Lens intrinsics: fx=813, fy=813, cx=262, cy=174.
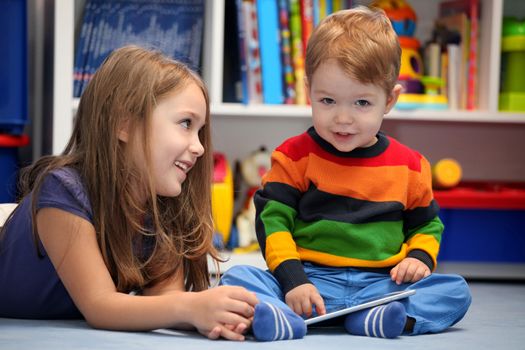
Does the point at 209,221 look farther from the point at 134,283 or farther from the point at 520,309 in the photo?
the point at 520,309

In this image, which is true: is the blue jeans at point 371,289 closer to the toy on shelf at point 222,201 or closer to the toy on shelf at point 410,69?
the toy on shelf at point 222,201

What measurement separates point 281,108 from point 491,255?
0.66 m

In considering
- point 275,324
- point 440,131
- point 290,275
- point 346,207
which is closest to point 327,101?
point 346,207

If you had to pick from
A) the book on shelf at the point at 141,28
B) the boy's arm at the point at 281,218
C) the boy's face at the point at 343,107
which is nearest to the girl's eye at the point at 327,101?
the boy's face at the point at 343,107

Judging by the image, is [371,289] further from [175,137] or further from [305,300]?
[175,137]

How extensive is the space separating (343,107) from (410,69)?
3.00 ft

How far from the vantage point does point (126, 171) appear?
123 centimetres

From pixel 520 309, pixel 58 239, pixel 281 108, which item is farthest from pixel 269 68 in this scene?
pixel 58 239

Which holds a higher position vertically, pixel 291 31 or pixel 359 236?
pixel 291 31

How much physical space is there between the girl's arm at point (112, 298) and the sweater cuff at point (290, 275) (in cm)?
15

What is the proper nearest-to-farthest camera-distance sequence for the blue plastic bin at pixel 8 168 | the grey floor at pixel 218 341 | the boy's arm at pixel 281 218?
the grey floor at pixel 218 341
the boy's arm at pixel 281 218
the blue plastic bin at pixel 8 168

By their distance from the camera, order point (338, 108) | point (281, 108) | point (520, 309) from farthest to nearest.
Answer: point (281, 108), point (520, 309), point (338, 108)

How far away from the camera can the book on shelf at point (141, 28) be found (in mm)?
2109

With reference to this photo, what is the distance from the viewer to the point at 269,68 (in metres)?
2.11
